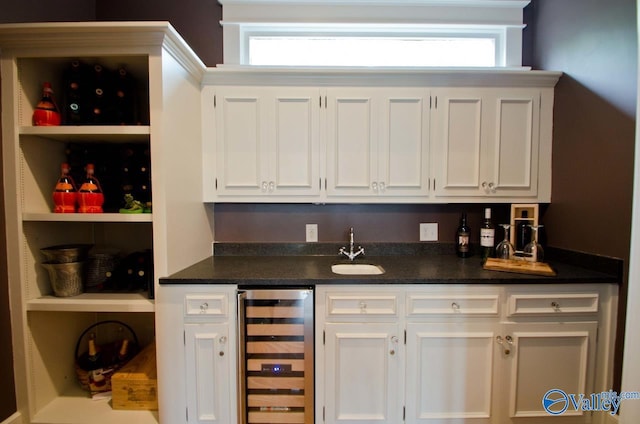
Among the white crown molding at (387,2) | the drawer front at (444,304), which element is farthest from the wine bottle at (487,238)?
the white crown molding at (387,2)

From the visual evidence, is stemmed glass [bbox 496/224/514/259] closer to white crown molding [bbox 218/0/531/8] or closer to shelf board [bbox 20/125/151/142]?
white crown molding [bbox 218/0/531/8]

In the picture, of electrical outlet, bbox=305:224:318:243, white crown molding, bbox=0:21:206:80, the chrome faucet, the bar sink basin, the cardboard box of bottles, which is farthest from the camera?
electrical outlet, bbox=305:224:318:243

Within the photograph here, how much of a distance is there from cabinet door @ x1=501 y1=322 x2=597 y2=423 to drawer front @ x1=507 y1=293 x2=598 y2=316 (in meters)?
0.07

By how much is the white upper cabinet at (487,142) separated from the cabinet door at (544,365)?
83cm

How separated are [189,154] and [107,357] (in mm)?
1413

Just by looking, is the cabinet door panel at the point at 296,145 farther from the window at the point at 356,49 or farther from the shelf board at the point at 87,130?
the shelf board at the point at 87,130

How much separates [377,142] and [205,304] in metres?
1.40

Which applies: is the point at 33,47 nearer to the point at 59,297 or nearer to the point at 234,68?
the point at 234,68

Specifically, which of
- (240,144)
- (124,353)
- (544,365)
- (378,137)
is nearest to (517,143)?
(378,137)

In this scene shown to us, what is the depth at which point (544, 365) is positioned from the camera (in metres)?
1.39

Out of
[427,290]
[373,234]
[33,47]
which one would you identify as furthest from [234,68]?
[427,290]

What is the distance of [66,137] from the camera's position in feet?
4.82

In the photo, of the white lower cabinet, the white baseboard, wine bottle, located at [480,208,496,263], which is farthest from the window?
the white baseboard

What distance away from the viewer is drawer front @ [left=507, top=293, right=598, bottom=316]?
1369mm
